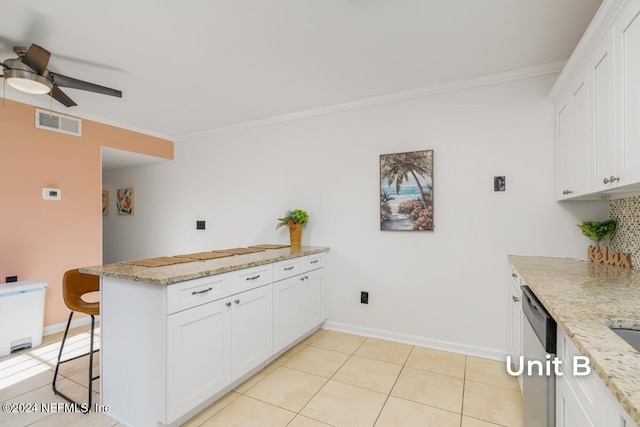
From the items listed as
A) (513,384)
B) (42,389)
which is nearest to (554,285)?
(513,384)

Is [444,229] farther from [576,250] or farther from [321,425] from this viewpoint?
[321,425]

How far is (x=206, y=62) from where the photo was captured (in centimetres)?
237

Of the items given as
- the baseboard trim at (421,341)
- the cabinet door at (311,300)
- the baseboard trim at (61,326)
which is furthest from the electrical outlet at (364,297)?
the baseboard trim at (61,326)

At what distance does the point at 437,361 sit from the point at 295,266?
1.44 m

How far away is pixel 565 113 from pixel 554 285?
139cm

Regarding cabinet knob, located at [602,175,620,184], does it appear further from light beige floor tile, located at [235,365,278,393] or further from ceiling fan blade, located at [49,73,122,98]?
ceiling fan blade, located at [49,73,122,98]

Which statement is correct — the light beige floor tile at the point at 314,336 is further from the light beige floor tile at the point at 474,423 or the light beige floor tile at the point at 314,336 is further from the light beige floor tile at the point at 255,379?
the light beige floor tile at the point at 474,423

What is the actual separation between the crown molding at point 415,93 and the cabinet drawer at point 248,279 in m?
1.85

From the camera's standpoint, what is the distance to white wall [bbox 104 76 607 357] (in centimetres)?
244

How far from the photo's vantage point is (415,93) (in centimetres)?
283

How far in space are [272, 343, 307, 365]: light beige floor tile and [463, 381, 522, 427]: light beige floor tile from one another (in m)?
1.37

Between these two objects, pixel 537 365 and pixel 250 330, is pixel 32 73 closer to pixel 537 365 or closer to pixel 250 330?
pixel 250 330

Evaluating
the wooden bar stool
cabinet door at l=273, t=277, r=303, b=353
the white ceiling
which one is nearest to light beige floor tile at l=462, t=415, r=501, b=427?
cabinet door at l=273, t=277, r=303, b=353

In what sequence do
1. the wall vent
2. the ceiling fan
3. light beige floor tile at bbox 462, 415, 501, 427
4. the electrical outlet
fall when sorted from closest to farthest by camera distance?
light beige floor tile at bbox 462, 415, 501, 427 < the ceiling fan < the electrical outlet < the wall vent
